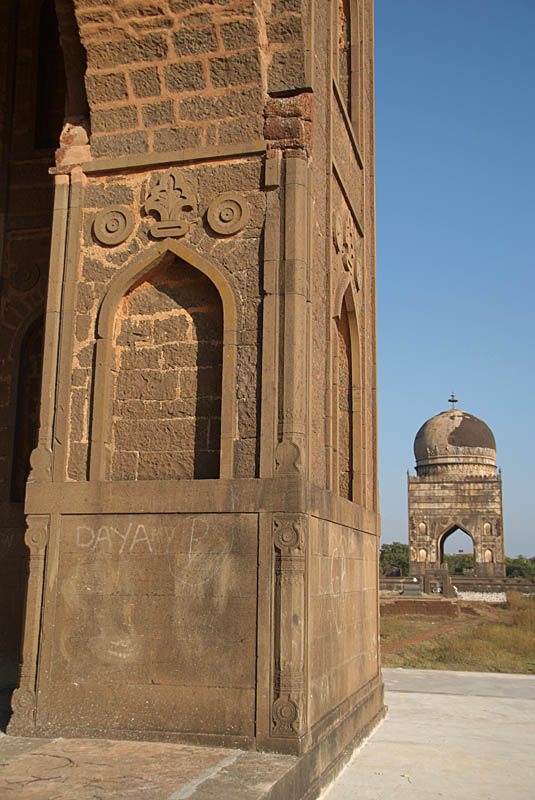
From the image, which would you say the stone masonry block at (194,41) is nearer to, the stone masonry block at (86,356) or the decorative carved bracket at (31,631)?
the stone masonry block at (86,356)

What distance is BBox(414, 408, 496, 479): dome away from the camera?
155 feet

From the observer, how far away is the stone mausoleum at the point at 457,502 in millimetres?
45062

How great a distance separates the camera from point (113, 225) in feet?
21.5

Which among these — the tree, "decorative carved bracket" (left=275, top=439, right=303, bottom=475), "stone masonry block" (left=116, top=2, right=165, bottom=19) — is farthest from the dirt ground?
the tree

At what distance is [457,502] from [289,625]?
41894 millimetres

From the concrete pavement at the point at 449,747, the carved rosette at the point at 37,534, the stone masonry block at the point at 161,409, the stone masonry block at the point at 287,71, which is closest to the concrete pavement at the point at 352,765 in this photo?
the concrete pavement at the point at 449,747

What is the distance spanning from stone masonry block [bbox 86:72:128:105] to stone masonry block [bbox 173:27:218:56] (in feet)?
1.71

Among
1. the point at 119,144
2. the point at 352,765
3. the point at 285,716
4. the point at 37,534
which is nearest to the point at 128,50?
the point at 119,144

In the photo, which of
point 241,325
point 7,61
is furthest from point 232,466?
point 7,61

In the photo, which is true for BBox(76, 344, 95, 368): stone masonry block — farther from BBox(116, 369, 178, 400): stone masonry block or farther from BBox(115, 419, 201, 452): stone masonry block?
BBox(115, 419, 201, 452): stone masonry block

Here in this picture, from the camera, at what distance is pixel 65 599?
5922 millimetres

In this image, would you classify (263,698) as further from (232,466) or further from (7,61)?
(7,61)

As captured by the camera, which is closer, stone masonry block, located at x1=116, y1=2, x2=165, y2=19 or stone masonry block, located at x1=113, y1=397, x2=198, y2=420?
stone masonry block, located at x1=113, y1=397, x2=198, y2=420

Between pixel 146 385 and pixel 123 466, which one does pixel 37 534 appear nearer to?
pixel 123 466
